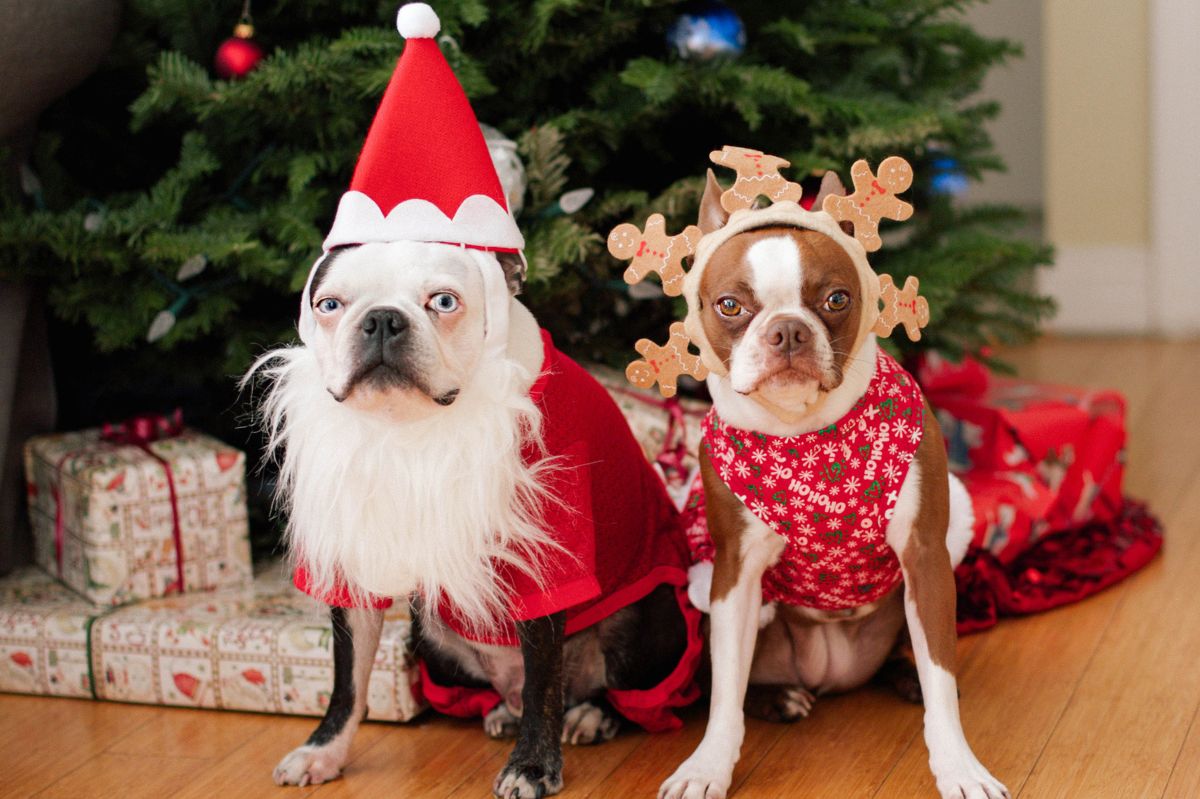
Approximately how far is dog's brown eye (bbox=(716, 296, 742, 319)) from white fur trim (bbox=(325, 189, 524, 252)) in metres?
0.26

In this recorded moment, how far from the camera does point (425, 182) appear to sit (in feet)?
4.95

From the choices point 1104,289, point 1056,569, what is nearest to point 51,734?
point 1056,569

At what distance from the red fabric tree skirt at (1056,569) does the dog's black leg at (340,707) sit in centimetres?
94

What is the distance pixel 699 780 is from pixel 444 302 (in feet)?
2.02

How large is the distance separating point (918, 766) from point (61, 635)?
1212mm

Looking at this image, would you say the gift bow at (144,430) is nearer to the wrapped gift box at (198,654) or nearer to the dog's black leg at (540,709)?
the wrapped gift box at (198,654)

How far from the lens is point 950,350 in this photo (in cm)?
242

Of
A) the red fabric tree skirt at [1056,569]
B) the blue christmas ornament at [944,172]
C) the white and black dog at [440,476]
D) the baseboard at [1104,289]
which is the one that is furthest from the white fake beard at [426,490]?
the baseboard at [1104,289]

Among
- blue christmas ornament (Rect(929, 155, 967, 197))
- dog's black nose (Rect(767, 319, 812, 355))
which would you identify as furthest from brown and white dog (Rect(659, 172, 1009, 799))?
blue christmas ornament (Rect(929, 155, 967, 197))

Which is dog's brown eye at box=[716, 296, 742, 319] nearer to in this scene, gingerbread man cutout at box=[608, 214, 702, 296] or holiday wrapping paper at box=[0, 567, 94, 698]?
gingerbread man cutout at box=[608, 214, 702, 296]

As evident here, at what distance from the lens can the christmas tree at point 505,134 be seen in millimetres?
2031

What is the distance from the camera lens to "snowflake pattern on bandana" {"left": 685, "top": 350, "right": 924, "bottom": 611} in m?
1.54

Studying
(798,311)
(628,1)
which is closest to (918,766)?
A: (798,311)

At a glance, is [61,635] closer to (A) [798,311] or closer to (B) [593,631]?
(B) [593,631]
